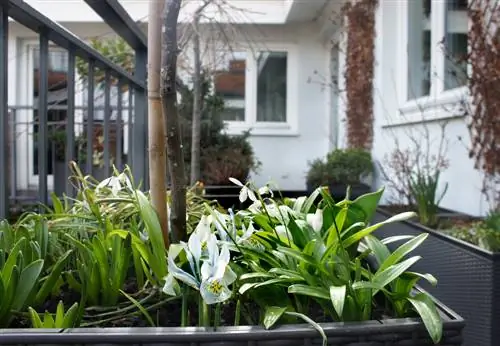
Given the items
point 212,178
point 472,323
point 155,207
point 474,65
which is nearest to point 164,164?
point 155,207

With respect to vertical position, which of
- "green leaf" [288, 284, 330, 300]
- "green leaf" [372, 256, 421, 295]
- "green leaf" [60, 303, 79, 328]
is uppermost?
"green leaf" [372, 256, 421, 295]

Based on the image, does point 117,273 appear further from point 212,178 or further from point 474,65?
point 212,178

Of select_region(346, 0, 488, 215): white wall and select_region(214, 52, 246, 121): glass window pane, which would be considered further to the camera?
select_region(214, 52, 246, 121): glass window pane

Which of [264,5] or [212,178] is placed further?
[264,5]

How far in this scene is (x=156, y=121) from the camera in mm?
1415

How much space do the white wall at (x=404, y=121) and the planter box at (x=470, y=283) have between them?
1116mm

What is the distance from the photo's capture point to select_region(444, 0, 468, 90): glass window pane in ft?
11.8

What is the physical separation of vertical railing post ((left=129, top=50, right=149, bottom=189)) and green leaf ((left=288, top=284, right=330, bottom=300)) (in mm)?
2520

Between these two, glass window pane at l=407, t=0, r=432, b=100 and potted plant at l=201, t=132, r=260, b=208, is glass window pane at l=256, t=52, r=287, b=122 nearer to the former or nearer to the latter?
potted plant at l=201, t=132, r=260, b=208

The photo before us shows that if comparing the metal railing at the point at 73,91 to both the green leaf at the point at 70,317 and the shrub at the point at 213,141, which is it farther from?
the shrub at the point at 213,141

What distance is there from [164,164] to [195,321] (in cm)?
45

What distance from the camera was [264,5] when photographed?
757cm

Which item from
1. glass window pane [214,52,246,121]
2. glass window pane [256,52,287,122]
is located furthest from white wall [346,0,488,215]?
glass window pane [214,52,246,121]

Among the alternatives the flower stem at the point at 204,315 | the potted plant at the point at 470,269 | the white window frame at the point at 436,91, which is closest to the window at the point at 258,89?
the white window frame at the point at 436,91
